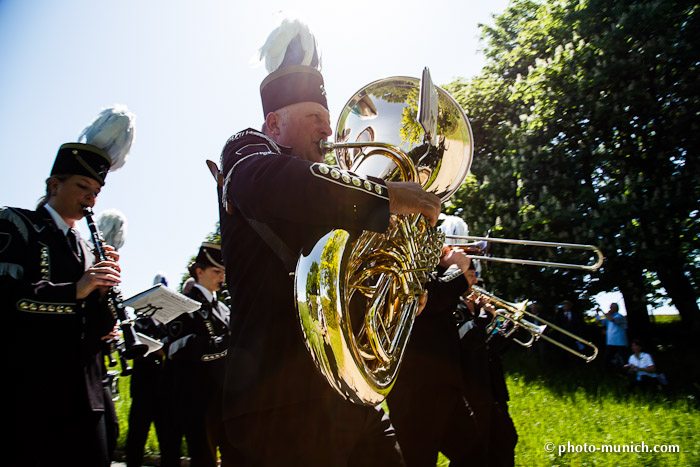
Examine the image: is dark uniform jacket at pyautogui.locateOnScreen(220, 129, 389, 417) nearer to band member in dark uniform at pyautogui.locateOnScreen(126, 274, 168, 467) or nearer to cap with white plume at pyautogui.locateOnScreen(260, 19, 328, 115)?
cap with white plume at pyautogui.locateOnScreen(260, 19, 328, 115)

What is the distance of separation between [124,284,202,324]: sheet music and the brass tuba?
1.73m

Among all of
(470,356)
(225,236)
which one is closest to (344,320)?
(225,236)

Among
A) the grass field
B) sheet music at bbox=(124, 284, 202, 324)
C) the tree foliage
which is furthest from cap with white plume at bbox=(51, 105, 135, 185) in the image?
the tree foliage

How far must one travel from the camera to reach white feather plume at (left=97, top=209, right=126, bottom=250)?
5.82 metres

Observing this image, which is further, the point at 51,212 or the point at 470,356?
the point at 470,356

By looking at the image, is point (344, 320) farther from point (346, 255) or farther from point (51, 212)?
point (51, 212)

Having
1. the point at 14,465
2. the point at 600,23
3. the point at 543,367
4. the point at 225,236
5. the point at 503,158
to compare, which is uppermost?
the point at 600,23

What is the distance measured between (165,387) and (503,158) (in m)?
11.0

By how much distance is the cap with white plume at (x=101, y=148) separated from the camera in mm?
2939

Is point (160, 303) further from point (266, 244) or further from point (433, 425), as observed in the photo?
point (266, 244)

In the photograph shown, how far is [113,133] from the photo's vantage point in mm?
3375

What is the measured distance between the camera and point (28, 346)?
2486mm

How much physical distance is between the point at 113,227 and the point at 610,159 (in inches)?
422

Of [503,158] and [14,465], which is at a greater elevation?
[503,158]
